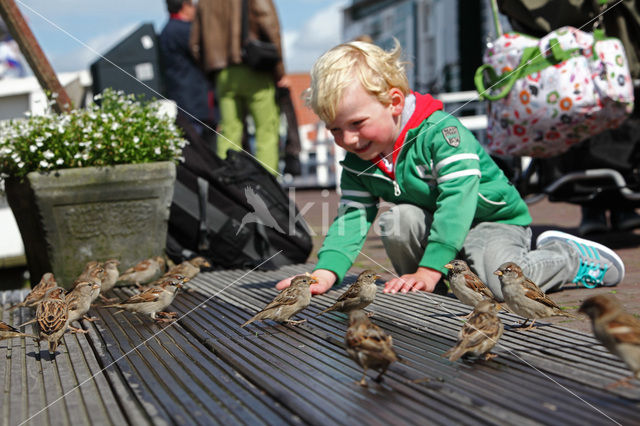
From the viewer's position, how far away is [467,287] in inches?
142

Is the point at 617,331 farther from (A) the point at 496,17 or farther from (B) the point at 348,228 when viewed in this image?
(A) the point at 496,17

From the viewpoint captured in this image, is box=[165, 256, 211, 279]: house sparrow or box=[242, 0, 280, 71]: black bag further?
box=[242, 0, 280, 71]: black bag

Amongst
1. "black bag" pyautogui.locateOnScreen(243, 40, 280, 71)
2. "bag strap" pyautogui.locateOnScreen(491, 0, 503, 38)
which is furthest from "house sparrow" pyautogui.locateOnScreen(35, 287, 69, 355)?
"black bag" pyautogui.locateOnScreen(243, 40, 280, 71)

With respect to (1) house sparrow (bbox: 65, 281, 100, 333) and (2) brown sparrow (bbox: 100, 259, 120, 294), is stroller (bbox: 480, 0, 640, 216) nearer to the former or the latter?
(2) brown sparrow (bbox: 100, 259, 120, 294)

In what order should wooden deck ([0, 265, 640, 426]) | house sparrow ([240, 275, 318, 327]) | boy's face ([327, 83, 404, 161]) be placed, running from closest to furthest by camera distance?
wooden deck ([0, 265, 640, 426])
house sparrow ([240, 275, 318, 327])
boy's face ([327, 83, 404, 161])

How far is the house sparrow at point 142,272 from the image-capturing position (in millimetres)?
4691

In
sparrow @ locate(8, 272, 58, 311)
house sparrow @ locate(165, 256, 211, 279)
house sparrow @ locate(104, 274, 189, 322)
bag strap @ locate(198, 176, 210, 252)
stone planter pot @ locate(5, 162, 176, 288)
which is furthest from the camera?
bag strap @ locate(198, 176, 210, 252)

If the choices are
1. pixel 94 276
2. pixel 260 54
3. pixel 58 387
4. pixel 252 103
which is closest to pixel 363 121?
pixel 94 276

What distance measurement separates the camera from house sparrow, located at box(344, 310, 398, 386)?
7.99 feet

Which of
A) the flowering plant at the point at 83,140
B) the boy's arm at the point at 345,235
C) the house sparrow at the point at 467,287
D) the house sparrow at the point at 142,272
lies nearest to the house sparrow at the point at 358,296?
the house sparrow at the point at 467,287

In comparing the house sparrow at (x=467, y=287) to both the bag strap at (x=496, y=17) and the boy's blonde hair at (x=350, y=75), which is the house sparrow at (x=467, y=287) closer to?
the boy's blonde hair at (x=350, y=75)

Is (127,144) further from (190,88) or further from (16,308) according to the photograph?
(190,88)

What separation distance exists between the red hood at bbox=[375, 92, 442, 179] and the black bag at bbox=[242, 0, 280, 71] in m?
4.00

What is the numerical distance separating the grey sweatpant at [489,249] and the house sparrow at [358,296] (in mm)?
803
